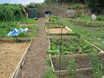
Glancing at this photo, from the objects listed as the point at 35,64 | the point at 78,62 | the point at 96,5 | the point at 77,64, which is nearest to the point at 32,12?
the point at 96,5

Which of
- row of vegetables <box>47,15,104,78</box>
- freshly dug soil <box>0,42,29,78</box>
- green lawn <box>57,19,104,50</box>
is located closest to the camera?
row of vegetables <box>47,15,104,78</box>

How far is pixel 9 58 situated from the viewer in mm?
5055

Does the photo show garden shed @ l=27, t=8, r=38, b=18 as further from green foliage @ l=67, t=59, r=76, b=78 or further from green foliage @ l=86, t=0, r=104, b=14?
green foliage @ l=67, t=59, r=76, b=78

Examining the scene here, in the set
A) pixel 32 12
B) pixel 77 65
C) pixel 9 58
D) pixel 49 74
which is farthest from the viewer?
pixel 32 12

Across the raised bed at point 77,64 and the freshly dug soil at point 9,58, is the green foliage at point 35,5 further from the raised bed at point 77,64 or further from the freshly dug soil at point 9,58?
the raised bed at point 77,64

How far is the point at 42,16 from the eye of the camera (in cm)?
2181

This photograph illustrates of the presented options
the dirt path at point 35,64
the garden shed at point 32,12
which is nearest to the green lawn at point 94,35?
the dirt path at point 35,64

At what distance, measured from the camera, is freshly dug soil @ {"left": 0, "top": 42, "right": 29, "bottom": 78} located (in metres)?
4.04

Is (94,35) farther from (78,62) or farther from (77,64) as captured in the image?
(77,64)

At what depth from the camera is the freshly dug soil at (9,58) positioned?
404 cm

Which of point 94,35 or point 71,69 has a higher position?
point 71,69

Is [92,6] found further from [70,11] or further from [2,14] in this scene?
[2,14]

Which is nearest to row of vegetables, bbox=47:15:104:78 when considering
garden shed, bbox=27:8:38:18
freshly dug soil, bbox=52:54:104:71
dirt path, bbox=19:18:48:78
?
freshly dug soil, bbox=52:54:104:71

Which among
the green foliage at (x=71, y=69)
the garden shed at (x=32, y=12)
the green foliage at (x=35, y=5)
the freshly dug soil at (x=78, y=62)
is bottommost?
the garden shed at (x=32, y=12)
